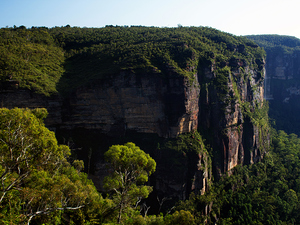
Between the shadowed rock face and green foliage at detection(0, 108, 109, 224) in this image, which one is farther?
the shadowed rock face

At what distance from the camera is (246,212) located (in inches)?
1575

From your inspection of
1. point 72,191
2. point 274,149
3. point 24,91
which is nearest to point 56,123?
point 24,91

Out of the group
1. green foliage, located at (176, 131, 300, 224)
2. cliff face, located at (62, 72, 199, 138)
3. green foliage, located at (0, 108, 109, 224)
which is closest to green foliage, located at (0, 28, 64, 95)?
cliff face, located at (62, 72, 199, 138)

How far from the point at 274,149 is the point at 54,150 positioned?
63.8 meters

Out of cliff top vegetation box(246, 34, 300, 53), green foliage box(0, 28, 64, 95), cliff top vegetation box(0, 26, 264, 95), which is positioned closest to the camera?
green foliage box(0, 28, 64, 95)

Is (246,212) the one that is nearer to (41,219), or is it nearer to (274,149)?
(274,149)

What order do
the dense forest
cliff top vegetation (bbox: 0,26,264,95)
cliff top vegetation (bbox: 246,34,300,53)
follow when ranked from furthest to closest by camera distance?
1. cliff top vegetation (bbox: 246,34,300,53)
2. cliff top vegetation (bbox: 0,26,264,95)
3. the dense forest

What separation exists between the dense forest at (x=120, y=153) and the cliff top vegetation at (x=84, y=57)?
181 millimetres

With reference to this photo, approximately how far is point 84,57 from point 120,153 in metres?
35.1

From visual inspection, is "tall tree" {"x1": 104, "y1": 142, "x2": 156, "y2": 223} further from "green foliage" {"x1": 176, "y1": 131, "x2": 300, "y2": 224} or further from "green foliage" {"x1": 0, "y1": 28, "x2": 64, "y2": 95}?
"green foliage" {"x1": 0, "y1": 28, "x2": 64, "y2": 95}

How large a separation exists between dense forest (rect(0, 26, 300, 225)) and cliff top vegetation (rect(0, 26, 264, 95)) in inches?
7.1

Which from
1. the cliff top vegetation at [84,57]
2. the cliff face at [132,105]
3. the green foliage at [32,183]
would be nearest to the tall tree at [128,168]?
the green foliage at [32,183]

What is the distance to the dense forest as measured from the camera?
15.9 meters

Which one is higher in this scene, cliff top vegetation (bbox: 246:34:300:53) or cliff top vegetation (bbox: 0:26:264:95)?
cliff top vegetation (bbox: 246:34:300:53)
